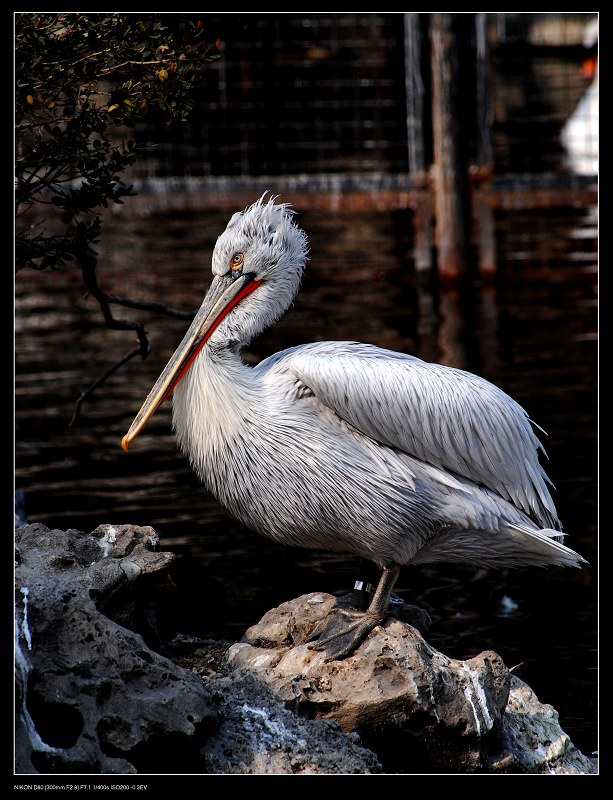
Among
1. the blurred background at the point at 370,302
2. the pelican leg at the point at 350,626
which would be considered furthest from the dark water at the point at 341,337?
the pelican leg at the point at 350,626

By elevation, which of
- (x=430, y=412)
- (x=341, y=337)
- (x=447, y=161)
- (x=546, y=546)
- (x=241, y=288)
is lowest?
(x=546, y=546)

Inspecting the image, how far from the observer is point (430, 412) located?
3457 mm

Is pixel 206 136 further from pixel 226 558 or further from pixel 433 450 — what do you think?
pixel 433 450

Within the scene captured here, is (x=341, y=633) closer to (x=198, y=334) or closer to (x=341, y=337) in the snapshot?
(x=198, y=334)

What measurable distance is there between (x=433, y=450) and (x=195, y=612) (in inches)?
55.8

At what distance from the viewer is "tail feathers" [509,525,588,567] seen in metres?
3.52

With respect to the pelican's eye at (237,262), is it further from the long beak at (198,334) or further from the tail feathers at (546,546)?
the tail feathers at (546,546)

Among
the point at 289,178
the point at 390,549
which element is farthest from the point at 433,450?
the point at 289,178

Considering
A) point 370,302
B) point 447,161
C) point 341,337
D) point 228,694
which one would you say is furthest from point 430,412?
point 370,302

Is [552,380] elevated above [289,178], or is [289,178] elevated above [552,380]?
[289,178]

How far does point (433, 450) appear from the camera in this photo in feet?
11.4

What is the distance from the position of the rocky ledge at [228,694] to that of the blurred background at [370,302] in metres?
0.39

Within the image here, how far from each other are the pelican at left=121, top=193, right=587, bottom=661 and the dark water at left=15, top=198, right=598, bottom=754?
2.94 ft

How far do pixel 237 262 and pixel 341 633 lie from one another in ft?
3.81
